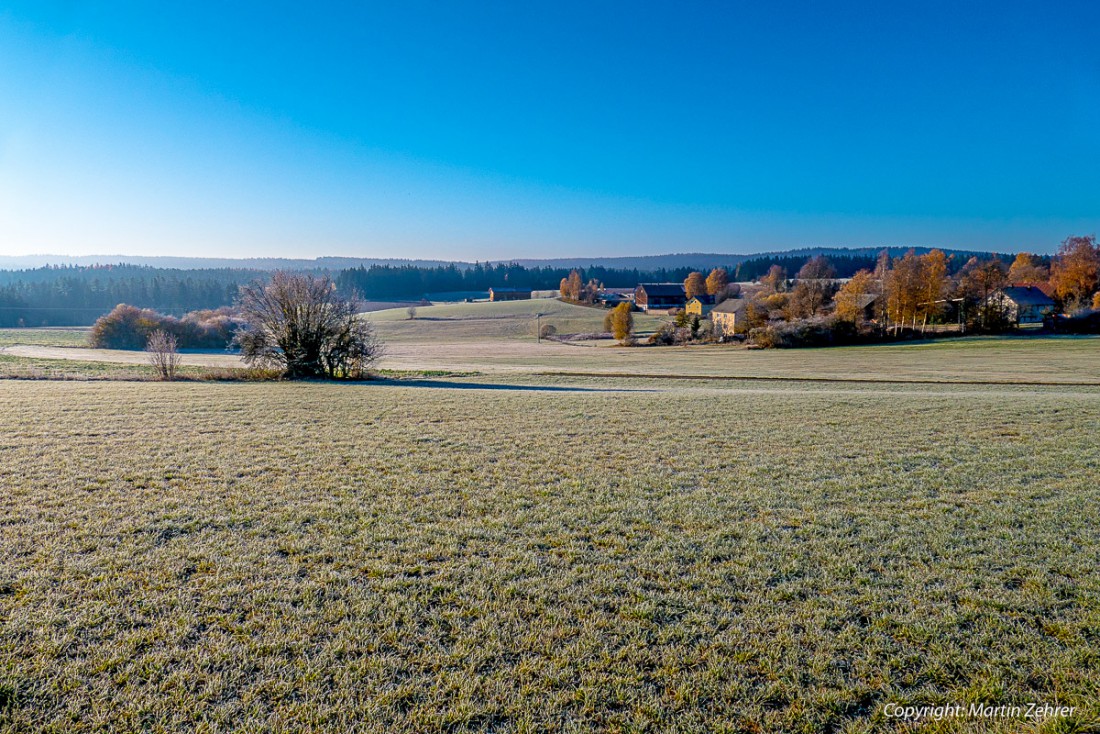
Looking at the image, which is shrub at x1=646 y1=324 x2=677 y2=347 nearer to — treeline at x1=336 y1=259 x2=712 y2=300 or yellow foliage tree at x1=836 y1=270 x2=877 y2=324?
yellow foliage tree at x1=836 y1=270 x2=877 y2=324

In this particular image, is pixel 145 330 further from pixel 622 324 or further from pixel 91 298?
pixel 91 298

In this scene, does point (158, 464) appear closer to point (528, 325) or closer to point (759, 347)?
point (759, 347)

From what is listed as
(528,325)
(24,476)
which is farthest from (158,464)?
(528,325)

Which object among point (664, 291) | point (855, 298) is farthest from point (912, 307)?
point (664, 291)

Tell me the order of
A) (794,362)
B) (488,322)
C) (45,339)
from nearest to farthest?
(794,362) < (45,339) < (488,322)

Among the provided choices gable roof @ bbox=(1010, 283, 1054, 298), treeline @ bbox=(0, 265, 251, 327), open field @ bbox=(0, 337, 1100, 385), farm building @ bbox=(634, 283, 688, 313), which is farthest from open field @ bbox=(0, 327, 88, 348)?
gable roof @ bbox=(1010, 283, 1054, 298)
